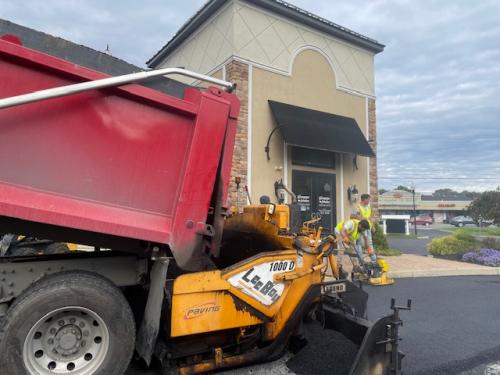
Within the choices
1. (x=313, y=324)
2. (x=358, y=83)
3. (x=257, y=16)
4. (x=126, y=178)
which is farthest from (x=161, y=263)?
(x=358, y=83)

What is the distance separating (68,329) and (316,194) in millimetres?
10424

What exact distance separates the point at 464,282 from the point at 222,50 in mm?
8738

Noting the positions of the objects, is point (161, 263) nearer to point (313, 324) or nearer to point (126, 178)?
point (126, 178)

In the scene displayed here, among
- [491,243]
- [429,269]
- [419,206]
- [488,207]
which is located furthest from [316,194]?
[419,206]

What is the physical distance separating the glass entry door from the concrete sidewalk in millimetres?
2302

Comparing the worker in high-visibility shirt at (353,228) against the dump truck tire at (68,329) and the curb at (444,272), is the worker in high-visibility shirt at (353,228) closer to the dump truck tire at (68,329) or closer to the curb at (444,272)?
the curb at (444,272)

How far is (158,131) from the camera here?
9.26 feet

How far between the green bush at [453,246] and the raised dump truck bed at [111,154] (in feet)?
41.9

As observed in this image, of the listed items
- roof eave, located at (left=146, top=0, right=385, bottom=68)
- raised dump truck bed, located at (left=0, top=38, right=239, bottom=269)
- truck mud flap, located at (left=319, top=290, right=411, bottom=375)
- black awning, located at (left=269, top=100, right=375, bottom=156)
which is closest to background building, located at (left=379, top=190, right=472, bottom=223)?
Result: roof eave, located at (left=146, top=0, right=385, bottom=68)

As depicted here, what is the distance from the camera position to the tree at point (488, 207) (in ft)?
127

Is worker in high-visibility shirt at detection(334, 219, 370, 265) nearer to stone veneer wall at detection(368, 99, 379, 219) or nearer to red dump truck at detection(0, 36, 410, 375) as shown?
red dump truck at detection(0, 36, 410, 375)

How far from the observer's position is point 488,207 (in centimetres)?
3975

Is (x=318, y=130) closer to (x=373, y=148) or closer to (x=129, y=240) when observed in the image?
(x=373, y=148)

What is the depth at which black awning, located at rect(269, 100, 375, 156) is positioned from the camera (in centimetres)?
1093
